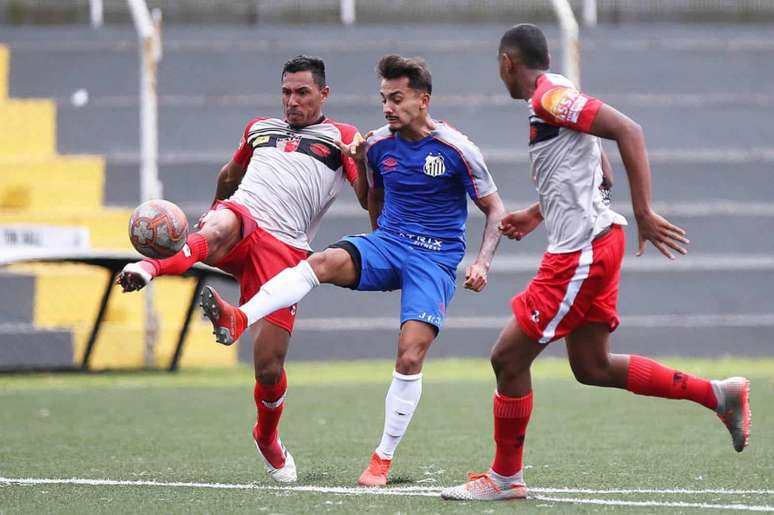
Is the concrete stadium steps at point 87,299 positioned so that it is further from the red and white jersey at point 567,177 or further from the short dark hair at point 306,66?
the red and white jersey at point 567,177

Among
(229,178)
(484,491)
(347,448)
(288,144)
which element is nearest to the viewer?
(484,491)

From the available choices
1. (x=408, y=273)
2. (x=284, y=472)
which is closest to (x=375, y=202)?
(x=408, y=273)

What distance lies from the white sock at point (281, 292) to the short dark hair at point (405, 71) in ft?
3.31

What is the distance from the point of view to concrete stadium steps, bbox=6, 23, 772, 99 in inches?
718

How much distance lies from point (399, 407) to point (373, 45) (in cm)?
1256

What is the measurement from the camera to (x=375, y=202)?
7234 mm

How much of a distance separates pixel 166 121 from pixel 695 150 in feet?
22.0

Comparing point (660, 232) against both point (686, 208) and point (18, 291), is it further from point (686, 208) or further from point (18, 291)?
point (686, 208)

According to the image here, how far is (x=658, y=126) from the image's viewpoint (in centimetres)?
1830

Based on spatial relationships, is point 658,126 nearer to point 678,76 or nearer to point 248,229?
point 678,76

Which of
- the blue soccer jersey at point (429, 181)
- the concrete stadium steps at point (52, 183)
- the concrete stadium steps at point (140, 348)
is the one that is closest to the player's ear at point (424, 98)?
the blue soccer jersey at point (429, 181)

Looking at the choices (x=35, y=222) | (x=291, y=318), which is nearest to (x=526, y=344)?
(x=291, y=318)

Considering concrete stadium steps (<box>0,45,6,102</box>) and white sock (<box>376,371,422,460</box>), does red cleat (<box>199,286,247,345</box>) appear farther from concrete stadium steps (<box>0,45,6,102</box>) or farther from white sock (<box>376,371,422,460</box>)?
concrete stadium steps (<box>0,45,6,102</box>)

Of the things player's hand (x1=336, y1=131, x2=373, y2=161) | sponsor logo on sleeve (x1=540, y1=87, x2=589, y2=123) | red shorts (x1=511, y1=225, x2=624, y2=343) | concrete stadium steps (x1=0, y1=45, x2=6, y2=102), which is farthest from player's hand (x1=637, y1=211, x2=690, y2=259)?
concrete stadium steps (x1=0, y1=45, x2=6, y2=102)
